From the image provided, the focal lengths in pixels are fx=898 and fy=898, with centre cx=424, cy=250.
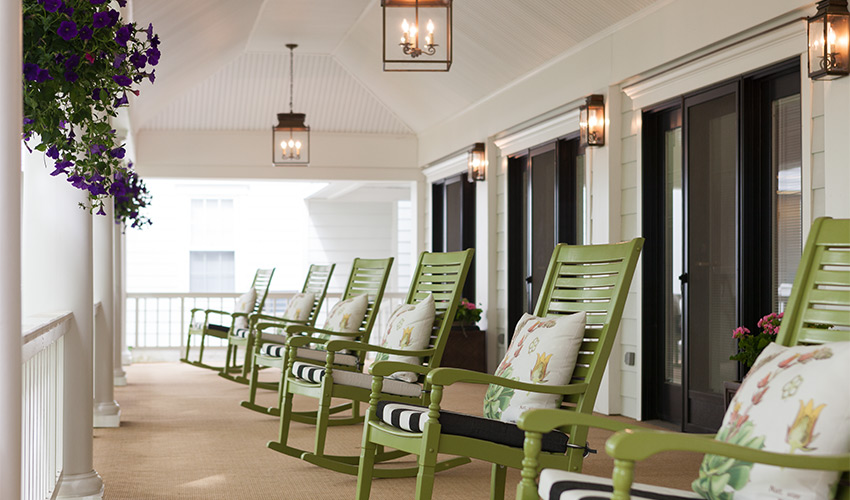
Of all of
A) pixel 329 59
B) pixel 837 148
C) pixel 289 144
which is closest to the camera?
pixel 837 148

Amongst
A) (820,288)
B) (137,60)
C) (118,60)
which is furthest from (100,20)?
(820,288)

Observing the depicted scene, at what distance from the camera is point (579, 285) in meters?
3.13

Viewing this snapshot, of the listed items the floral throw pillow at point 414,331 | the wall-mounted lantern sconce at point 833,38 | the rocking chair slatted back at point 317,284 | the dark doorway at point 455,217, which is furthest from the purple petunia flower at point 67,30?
the dark doorway at point 455,217

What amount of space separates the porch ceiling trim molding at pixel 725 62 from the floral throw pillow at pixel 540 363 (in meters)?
2.12

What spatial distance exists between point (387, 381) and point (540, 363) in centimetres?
106

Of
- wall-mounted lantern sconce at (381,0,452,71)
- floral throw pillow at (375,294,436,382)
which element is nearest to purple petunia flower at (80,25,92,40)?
floral throw pillow at (375,294,436,382)

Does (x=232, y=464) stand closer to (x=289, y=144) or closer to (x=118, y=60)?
(x=118, y=60)

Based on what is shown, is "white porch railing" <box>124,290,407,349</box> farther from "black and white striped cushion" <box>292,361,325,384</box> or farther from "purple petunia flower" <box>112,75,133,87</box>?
"purple petunia flower" <box>112,75,133,87</box>

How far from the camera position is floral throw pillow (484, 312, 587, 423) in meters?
2.82

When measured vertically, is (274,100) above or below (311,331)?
above

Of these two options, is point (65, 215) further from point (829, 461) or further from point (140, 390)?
point (140, 390)

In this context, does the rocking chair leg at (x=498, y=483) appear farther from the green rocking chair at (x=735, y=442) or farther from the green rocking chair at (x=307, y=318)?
the green rocking chair at (x=307, y=318)

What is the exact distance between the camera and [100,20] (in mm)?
2135

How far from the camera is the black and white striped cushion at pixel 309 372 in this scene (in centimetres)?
405
